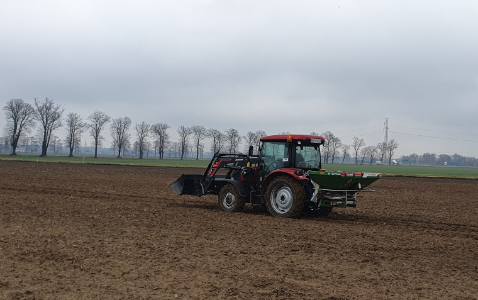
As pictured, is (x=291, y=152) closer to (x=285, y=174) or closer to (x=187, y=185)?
(x=285, y=174)

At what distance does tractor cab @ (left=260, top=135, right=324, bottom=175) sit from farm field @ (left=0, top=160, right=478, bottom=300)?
4.79 feet

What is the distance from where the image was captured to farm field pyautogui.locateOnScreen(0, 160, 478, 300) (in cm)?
556

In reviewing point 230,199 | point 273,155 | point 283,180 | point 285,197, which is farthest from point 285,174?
point 230,199

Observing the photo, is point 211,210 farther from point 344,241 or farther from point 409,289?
point 409,289

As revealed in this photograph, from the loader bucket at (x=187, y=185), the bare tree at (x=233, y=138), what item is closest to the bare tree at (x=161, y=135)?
the bare tree at (x=233, y=138)

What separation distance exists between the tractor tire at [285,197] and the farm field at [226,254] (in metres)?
0.31

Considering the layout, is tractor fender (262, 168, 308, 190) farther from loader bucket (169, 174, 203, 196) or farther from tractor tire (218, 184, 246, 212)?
loader bucket (169, 174, 203, 196)

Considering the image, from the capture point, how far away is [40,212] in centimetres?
1127

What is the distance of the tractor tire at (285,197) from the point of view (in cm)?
1095

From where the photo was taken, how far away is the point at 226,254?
729cm

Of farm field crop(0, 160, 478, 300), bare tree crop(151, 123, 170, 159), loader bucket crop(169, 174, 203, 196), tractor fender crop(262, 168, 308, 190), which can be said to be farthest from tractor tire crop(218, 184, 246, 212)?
bare tree crop(151, 123, 170, 159)

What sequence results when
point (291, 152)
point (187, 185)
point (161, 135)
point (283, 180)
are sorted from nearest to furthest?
point (283, 180) → point (291, 152) → point (187, 185) → point (161, 135)

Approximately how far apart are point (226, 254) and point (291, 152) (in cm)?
494

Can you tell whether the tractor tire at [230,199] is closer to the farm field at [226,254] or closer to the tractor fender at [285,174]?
the farm field at [226,254]
